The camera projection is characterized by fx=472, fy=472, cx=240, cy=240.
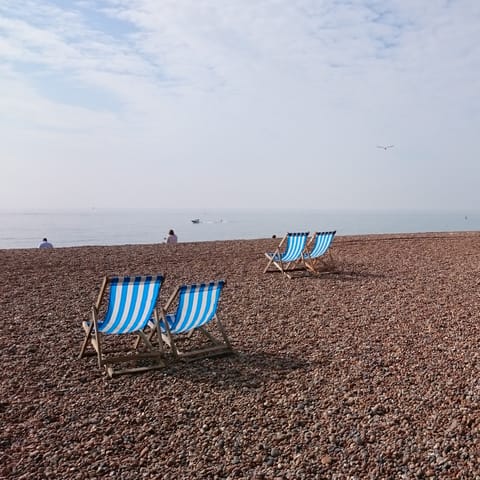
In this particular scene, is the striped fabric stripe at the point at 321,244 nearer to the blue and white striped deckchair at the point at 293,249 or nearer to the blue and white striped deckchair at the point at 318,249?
the blue and white striped deckchair at the point at 318,249

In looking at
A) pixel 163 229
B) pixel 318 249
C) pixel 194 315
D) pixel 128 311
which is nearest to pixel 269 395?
pixel 194 315

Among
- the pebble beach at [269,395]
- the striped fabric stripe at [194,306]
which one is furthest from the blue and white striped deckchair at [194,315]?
the pebble beach at [269,395]

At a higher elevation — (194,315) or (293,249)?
(293,249)

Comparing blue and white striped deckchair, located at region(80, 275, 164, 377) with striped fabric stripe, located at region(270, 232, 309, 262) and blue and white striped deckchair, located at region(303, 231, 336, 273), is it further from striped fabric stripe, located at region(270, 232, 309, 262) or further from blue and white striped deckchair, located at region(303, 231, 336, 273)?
blue and white striped deckchair, located at region(303, 231, 336, 273)

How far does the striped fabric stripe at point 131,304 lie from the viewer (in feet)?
13.8

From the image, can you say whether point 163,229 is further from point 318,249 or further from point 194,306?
point 194,306

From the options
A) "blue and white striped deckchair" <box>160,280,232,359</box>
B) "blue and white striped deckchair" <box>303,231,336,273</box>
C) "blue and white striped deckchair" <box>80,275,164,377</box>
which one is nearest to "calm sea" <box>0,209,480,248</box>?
"blue and white striped deckchair" <box>303,231,336,273</box>

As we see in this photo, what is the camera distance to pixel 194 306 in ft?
14.6

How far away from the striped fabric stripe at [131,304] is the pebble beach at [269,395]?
1.33ft

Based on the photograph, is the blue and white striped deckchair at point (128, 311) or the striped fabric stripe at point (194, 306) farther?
the striped fabric stripe at point (194, 306)

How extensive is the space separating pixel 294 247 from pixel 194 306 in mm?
4333

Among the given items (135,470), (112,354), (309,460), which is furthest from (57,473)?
(112,354)

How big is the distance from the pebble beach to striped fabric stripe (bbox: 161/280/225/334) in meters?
0.37

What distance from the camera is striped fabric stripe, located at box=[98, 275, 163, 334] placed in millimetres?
4199
